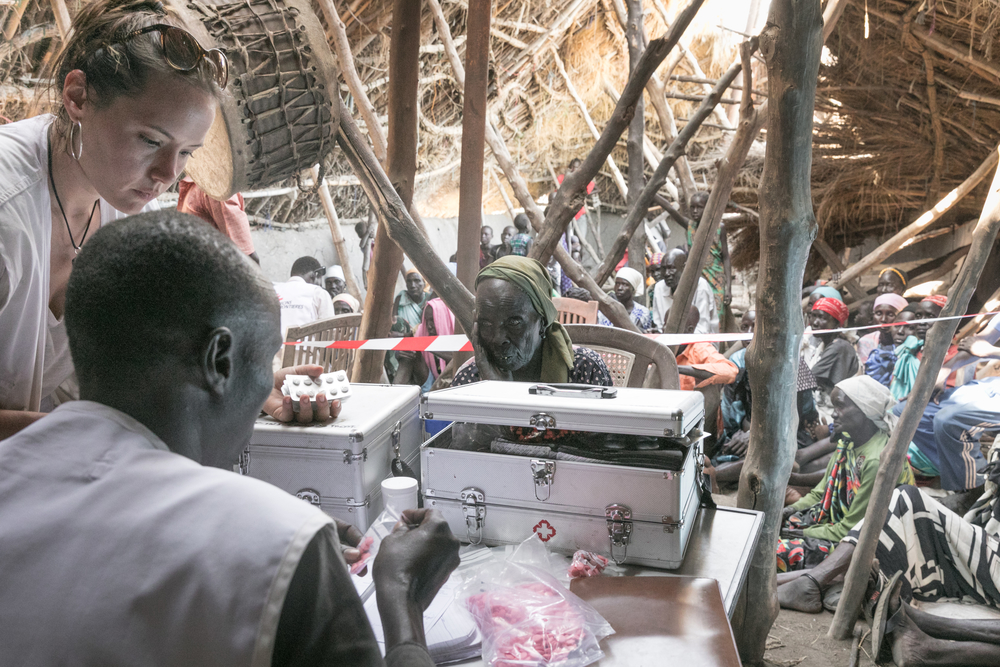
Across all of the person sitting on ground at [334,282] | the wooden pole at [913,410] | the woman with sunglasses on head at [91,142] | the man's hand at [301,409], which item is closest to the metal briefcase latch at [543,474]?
the man's hand at [301,409]

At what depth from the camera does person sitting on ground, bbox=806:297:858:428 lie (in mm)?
5418

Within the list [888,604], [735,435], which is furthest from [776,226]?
[735,435]

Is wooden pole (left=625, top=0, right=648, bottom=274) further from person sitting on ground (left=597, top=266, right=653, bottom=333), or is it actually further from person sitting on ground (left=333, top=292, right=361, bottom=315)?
person sitting on ground (left=333, top=292, right=361, bottom=315)

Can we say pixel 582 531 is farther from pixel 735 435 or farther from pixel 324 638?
pixel 735 435

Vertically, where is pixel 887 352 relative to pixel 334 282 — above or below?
below

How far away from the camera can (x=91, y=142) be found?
1.49m

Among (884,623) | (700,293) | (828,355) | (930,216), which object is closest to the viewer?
(884,623)

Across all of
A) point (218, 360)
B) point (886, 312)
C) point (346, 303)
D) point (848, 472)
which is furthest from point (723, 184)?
point (346, 303)

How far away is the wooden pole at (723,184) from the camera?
3.91 m

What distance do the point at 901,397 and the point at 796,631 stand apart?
2129 mm

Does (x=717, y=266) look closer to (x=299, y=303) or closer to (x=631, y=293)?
(x=631, y=293)

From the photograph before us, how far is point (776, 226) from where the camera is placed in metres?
2.68

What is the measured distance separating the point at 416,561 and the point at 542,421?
0.67 meters

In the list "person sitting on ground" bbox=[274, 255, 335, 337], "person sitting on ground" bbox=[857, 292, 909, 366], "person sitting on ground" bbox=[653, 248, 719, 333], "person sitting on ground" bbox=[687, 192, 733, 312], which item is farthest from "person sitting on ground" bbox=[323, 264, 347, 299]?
"person sitting on ground" bbox=[857, 292, 909, 366]
